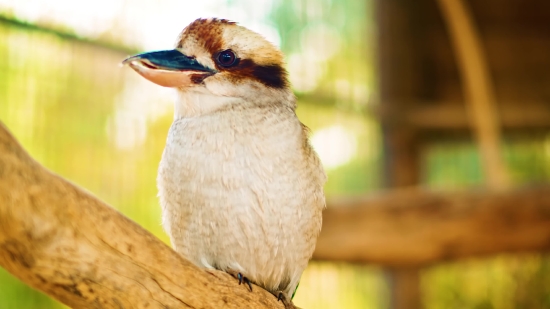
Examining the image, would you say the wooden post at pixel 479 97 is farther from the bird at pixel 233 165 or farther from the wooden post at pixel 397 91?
the bird at pixel 233 165

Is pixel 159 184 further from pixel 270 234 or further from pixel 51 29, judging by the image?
pixel 51 29

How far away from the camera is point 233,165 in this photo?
1.07 m

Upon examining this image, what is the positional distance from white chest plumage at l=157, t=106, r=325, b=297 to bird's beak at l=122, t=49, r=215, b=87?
9cm

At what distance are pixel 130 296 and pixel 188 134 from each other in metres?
0.38

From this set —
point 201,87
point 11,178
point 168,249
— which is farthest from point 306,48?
point 11,178

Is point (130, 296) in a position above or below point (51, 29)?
below

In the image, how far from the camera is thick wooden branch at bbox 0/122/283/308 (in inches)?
26.7

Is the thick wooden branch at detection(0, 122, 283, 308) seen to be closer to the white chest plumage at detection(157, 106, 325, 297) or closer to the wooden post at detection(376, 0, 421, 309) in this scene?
the white chest plumage at detection(157, 106, 325, 297)

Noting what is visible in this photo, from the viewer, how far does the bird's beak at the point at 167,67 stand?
100cm

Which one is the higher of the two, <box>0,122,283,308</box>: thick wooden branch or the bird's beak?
the bird's beak

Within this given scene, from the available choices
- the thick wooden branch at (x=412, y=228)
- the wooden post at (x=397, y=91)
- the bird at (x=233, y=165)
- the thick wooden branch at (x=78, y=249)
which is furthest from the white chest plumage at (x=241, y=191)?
the wooden post at (x=397, y=91)

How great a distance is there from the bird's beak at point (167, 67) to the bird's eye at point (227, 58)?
3cm

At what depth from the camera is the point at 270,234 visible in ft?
3.63

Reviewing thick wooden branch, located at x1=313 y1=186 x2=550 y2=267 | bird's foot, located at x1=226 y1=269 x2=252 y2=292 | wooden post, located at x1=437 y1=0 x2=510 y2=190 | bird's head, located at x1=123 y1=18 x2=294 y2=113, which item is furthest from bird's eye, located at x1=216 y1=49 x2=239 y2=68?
wooden post, located at x1=437 y1=0 x2=510 y2=190
